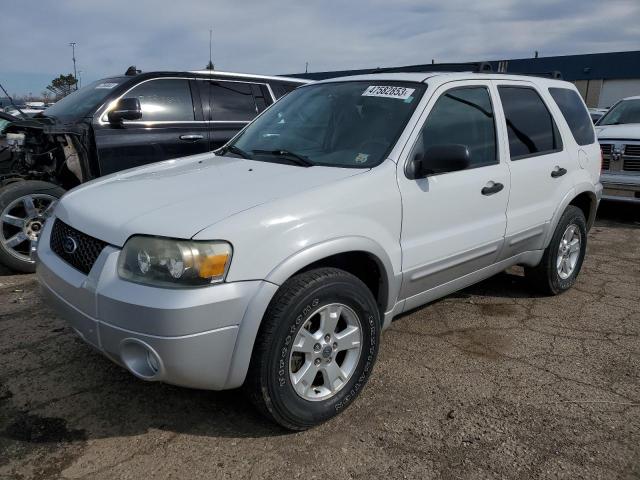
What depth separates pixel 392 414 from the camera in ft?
9.41

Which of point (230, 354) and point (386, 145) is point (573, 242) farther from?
point (230, 354)

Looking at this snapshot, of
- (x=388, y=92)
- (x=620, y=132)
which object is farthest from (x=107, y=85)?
(x=620, y=132)

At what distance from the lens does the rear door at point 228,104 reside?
608 cm

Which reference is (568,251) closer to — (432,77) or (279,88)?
(432,77)

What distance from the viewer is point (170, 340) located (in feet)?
7.35

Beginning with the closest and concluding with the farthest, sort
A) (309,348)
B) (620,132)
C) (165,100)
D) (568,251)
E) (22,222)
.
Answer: (309,348) → (568,251) → (22,222) → (165,100) → (620,132)

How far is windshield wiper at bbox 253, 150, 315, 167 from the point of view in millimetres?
3131

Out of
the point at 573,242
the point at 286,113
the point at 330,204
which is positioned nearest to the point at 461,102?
the point at 286,113

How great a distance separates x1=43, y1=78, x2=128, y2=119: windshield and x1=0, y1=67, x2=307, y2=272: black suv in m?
0.01

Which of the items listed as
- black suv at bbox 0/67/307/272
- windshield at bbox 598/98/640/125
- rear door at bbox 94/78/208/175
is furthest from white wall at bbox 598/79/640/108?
rear door at bbox 94/78/208/175

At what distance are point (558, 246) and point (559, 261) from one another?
0.20 m

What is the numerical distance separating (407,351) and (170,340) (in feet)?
6.01

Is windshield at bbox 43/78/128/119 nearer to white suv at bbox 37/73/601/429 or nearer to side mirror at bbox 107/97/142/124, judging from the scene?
side mirror at bbox 107/97/142/124

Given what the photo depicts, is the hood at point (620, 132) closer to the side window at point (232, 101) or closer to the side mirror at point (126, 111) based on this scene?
the side window at point (232, 101)
